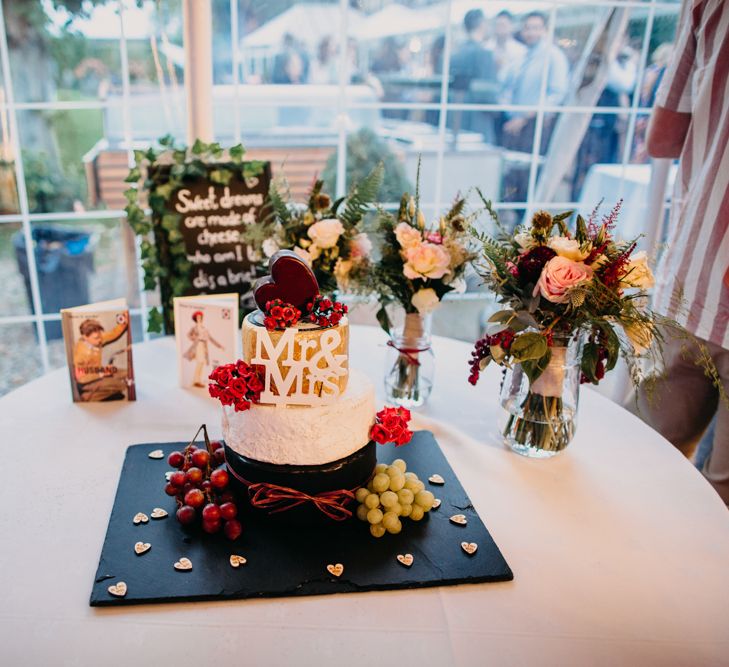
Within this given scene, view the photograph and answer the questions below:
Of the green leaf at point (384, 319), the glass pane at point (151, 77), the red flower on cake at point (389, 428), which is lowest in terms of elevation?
the red flower on cake at point (389, 428)

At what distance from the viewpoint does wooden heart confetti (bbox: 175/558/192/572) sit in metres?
1.04

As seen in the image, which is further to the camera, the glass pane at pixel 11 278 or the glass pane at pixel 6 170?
the glass pane at pixel 11 278

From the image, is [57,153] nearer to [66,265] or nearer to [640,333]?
[66,265]

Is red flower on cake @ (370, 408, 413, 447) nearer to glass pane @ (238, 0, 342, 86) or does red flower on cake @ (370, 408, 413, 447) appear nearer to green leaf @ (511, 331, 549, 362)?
green leaf @ (511, 331, 549, 362)

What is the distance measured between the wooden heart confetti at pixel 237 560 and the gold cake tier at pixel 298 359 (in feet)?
0.84

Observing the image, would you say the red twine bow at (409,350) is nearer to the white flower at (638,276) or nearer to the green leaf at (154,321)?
the white flower at (638,276)

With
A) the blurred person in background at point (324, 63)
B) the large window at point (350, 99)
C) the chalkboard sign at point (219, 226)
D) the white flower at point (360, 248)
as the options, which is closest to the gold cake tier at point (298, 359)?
the white flower at point (360, 248)

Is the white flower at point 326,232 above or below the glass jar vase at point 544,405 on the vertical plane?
above

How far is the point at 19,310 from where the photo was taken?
12.4ft

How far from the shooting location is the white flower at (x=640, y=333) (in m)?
1.21

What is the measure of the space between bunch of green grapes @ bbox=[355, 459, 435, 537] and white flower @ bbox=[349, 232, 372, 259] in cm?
56

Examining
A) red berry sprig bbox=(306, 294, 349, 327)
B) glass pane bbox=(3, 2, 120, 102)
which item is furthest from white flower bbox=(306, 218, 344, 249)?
glass pane bbox=(3, 2, 120, 102)

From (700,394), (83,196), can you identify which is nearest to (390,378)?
(700,394)

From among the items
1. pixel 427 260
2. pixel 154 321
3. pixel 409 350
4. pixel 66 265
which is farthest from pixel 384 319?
pixel 66 265
